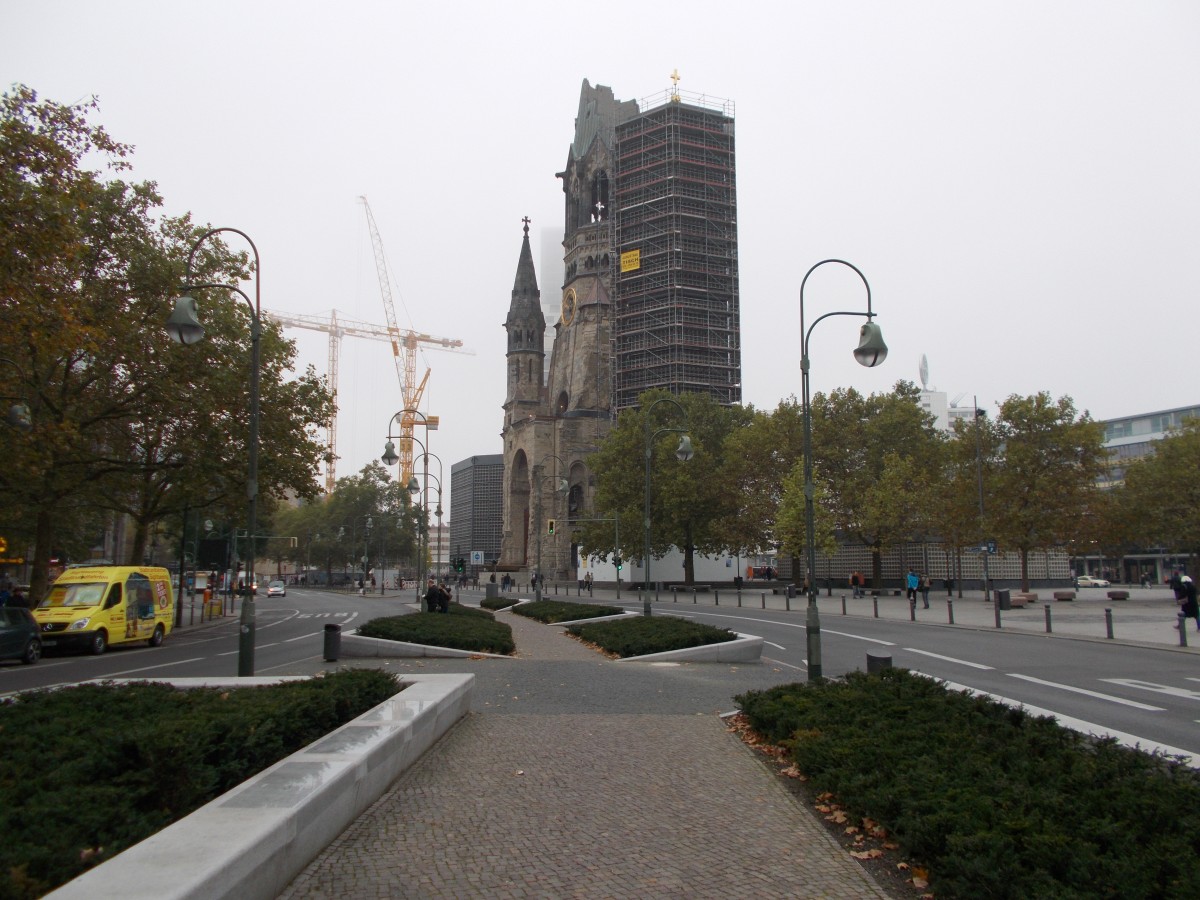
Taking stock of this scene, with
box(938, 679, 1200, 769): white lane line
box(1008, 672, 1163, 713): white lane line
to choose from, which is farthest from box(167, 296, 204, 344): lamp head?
box(1008, 672, 1163, 713): white lane line

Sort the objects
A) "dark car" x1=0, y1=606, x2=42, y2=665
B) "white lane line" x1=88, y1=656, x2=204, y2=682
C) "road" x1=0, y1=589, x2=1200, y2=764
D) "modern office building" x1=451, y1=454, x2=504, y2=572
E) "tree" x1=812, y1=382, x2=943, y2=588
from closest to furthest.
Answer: "road" x1=0, y1=589, x2=1200, y2=764 → "white lane line" x1=88, y1=656, x2=204, y2=682 → "dark car" x1=0, y1=606, x2=42, y2=665 → "tree" x1=812, y1=382, x2=943, y2=588 → "modern office building" x1=451, y1=454, x2=504, y2=572

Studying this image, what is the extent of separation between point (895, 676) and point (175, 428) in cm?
2918

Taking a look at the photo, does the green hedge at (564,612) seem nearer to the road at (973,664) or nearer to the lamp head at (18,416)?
the road at (973,664)

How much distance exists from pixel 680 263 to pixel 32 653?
227 ft

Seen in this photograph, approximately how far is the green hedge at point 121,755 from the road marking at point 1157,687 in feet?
39.7

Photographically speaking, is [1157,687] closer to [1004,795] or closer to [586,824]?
[1004,795]

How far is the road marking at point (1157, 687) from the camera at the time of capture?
45.6 ft

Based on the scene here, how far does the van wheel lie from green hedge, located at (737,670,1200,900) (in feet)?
61.0

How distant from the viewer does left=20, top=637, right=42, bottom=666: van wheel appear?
804 inches

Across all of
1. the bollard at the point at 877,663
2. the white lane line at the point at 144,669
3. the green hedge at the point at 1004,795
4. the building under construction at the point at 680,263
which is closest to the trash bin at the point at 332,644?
the white lane line at the point at 144,669

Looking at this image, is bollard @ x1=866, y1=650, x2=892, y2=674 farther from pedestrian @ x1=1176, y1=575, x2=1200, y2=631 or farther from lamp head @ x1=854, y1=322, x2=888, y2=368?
pedestrian @ x1=1176, y1=575, x2=1200, y2=631

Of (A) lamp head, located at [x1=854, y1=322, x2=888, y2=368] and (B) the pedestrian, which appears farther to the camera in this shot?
(B) the pedestrian

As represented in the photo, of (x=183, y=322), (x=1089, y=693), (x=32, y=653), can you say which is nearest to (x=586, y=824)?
(x=1089, y=693)

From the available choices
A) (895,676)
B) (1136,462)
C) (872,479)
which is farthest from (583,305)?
(895,676)
